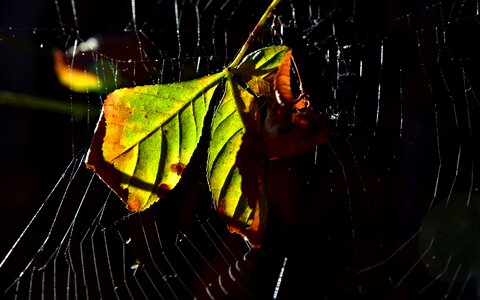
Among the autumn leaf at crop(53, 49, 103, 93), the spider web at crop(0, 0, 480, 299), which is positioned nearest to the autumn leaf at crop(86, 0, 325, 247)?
the autumn leaf at crop(53, 49, 103, 93)

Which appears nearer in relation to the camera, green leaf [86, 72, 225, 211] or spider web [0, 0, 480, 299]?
green leaf [86, 72, 225, 211]

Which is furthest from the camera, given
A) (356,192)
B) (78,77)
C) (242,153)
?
(356,192)

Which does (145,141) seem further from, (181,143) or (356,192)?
(356,192)

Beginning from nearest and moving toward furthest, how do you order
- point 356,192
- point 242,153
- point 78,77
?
point 242,153 → point 78,77 → point 356,192

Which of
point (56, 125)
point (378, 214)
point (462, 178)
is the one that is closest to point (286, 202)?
point (378, 214)

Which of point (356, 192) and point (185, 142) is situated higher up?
point (185, 142)

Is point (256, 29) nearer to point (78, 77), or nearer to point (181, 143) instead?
point (181, 143)

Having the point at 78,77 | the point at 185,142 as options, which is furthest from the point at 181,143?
the point at 78,77

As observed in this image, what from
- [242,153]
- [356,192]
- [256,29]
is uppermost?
[256,29]

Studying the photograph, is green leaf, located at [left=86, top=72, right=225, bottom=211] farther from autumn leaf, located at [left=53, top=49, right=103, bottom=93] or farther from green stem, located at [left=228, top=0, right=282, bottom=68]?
autumn leaf, located at [left=53, top=49, right=103, bottom=93]

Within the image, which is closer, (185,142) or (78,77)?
(185,142)
